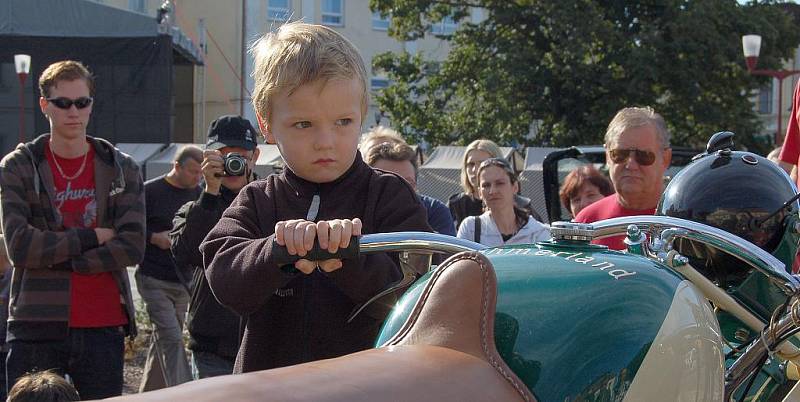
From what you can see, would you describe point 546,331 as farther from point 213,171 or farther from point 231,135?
point 231,135

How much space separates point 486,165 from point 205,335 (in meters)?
2.26

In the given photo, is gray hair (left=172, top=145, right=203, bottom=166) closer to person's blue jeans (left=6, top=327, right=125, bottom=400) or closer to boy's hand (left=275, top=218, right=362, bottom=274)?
person's blue jeans (left=6, top=327, right=125, bottom=400)

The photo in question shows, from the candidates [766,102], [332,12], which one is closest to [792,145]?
[332,12]

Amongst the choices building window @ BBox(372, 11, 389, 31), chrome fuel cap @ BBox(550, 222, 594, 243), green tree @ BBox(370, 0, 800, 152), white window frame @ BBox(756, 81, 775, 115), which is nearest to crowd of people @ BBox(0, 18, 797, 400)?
chrome fuel cap @ BBox(550, 222, 594, 243)

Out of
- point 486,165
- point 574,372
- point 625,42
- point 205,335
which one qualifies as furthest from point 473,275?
point 625,42

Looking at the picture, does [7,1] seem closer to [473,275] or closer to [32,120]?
[32,120]

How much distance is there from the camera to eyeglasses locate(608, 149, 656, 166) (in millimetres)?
4537

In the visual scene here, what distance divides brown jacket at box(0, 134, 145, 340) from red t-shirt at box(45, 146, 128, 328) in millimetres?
31

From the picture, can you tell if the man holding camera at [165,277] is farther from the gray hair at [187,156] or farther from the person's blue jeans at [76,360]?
the person's blue jeans at [76,360]

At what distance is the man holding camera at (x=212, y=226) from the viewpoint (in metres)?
4.56

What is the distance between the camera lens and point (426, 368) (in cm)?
129

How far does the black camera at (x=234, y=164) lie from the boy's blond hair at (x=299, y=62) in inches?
89.4

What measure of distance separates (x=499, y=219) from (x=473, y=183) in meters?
1.17

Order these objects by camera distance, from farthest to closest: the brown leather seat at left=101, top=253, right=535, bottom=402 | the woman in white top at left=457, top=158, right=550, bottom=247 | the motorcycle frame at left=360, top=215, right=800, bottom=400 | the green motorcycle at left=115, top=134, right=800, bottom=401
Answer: the woman in white top at left=457, top=158, right=550, bottom=247, the motorcycle frame at left=360, top=215, right=800, bottom=400, the green motorcycle at left=115, top=134, right=800, bottom=401, the brown leather seat at left=101, top=253, right=535, bottom=402
